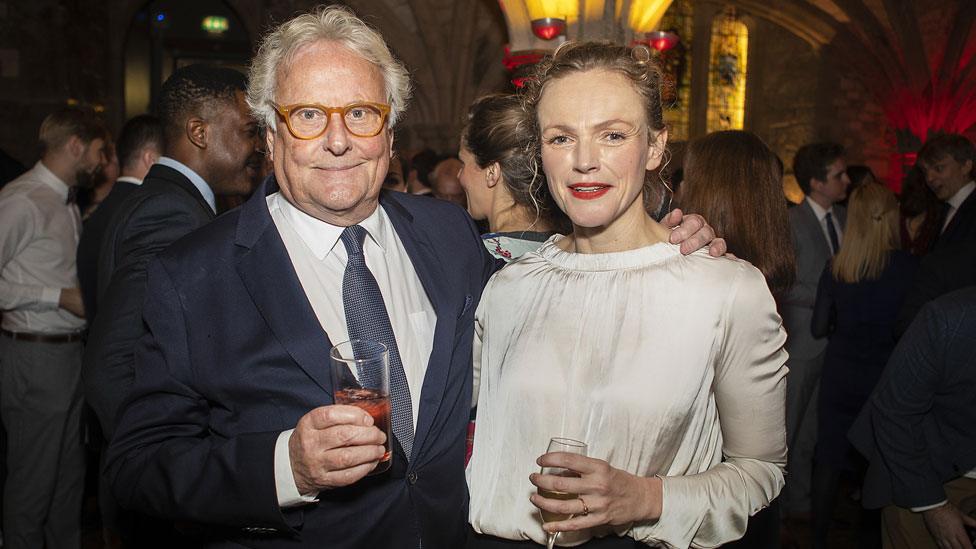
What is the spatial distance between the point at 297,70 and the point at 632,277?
2.85 feet

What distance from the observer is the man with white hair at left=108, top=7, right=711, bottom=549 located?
150cm

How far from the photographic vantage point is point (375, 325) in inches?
67.2

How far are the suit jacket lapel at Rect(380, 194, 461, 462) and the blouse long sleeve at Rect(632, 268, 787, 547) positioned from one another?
497 millimetres

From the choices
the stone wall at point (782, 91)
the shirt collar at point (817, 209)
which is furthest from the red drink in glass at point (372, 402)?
the stone wall at point (782, 91)

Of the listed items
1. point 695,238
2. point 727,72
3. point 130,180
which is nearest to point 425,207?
point 695,238

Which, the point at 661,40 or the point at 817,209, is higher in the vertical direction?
the point at 661,40

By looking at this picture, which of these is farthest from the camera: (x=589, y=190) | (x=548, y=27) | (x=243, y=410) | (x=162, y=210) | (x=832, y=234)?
(x=548, y=27)

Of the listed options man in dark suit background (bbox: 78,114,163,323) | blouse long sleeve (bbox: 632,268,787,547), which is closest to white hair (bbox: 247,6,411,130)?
blouse long sleeve (bbox: 632,268,787,547)

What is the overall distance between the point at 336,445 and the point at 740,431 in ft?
2.76

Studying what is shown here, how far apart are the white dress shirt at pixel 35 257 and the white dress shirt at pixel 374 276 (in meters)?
2.64

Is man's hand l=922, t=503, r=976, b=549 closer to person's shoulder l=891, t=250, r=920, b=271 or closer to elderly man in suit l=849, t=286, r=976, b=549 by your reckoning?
elderly man in suit l=849, t=286, r=976, b=549

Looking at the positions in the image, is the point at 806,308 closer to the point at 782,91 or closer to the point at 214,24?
the point at 214,24

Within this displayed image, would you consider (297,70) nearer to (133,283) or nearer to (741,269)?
(133,283)

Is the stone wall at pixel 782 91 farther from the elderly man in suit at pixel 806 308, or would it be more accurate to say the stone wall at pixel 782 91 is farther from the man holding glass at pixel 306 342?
the man holding glass at pixel 306 342
